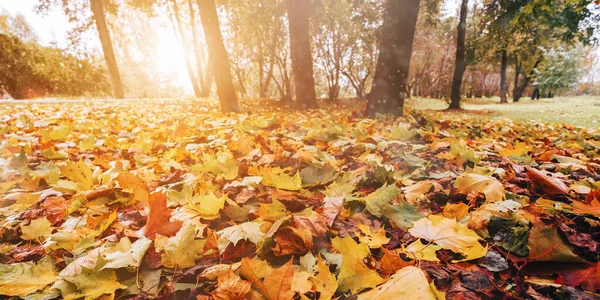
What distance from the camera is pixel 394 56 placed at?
169 inches

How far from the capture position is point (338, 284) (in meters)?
0.68

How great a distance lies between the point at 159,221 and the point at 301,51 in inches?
259

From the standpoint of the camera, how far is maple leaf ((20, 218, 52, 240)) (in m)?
0.97

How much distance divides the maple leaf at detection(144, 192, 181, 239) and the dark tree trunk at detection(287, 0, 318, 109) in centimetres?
641

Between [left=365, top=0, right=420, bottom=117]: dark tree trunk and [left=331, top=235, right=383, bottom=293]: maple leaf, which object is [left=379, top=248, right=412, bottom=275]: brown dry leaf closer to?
[left=331, top=235, right=383, bottom=293]: maple leaf

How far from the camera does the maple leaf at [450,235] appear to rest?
0.78 m

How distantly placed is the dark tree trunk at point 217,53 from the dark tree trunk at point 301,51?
1852 mm

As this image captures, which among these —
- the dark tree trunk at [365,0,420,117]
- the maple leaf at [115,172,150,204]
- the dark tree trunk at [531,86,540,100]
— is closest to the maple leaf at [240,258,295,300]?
the maple leaf at [115,172,150,204]

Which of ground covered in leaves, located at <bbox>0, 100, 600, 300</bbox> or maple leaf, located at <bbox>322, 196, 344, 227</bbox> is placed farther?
maple leaf, located at <bbox>322, 196, 344, 227</bbox>

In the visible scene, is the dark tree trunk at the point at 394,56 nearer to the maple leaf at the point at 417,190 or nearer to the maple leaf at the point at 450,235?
the maple leaf at the point at 417,190

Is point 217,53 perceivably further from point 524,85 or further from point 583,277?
point 524,85

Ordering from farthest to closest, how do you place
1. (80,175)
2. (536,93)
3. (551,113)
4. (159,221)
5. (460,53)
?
(536,93), (460,53), (551,113), (80,175), (159,221)

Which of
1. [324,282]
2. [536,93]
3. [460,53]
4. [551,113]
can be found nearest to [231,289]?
[324,282]

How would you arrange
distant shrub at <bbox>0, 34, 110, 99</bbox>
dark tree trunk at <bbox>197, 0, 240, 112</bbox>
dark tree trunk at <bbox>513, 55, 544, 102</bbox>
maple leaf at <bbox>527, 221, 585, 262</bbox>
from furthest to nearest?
dark tree trunk at <bbox>513, 55, 544, 102</bbox>, distant shrub at <bbox>0, 34, 110, 99</bbox>, dark tree trunk at <bbox>197, 0, 240, 112</bbox>, maple leaf at <bbox>527, 221, 585, 262</bbox>
